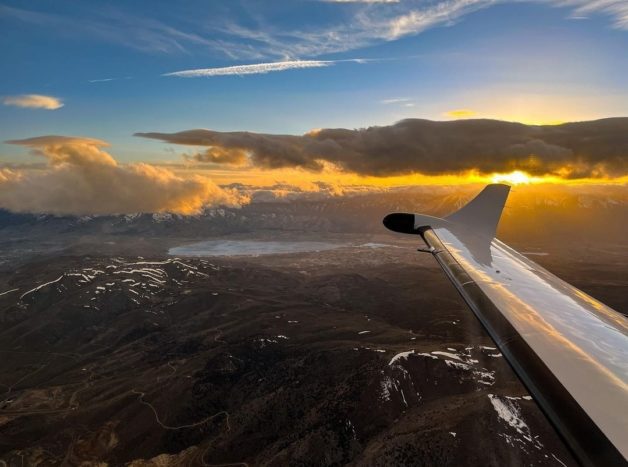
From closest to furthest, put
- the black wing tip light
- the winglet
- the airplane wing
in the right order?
the airplane wing → the winglet → the black wing tip light

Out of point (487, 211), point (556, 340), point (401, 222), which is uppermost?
point (487, 211)

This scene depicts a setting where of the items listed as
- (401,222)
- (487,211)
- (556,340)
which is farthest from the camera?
(401,222)

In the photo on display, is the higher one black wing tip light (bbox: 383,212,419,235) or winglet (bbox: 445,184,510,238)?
winglet (bbox: 445,184,510,238)

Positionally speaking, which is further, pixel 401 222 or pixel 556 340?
pixel 401 222

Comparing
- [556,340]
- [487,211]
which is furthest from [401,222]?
[556,340]

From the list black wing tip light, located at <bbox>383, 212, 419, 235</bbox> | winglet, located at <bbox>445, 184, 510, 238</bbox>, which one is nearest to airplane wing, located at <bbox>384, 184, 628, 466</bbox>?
winglet, located at <bbox>445, 184, 510, 238</bbox>

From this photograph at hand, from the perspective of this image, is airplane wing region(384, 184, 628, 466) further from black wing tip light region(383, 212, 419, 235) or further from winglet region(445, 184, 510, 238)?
black wing tip light region(383, 212, 419, 235)

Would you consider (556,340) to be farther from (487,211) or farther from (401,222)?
(401,222)

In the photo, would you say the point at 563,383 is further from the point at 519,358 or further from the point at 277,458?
the point at 277,458

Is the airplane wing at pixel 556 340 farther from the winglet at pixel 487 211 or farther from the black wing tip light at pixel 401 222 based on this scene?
the black wing tip light at pixel 401 222
